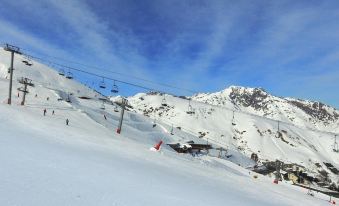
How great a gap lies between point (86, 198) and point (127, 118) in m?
114

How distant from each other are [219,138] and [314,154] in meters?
45.1

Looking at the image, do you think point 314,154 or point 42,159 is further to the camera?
point 314,154

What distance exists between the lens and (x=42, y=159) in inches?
572

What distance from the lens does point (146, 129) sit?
119m

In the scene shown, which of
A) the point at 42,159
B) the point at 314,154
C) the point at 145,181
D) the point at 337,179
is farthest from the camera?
the point at 314,154

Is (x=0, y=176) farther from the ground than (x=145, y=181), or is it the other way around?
(x=0, y=176)

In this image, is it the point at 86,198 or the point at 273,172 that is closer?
the point at 86,198

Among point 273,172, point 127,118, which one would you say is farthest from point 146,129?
point 273,172

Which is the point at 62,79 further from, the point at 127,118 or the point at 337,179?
the point at 337,179

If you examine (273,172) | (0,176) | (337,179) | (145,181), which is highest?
(0,176)

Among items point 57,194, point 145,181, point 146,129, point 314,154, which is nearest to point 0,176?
point 57,194

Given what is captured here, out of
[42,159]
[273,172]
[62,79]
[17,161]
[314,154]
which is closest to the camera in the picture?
[17,161]

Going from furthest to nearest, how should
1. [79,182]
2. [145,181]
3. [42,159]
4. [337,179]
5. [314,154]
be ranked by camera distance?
1. [314,154]
2. [337,179]
3. [145,181]
4. [42,159]
5. [79,182]

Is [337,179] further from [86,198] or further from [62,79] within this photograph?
[86,198]
